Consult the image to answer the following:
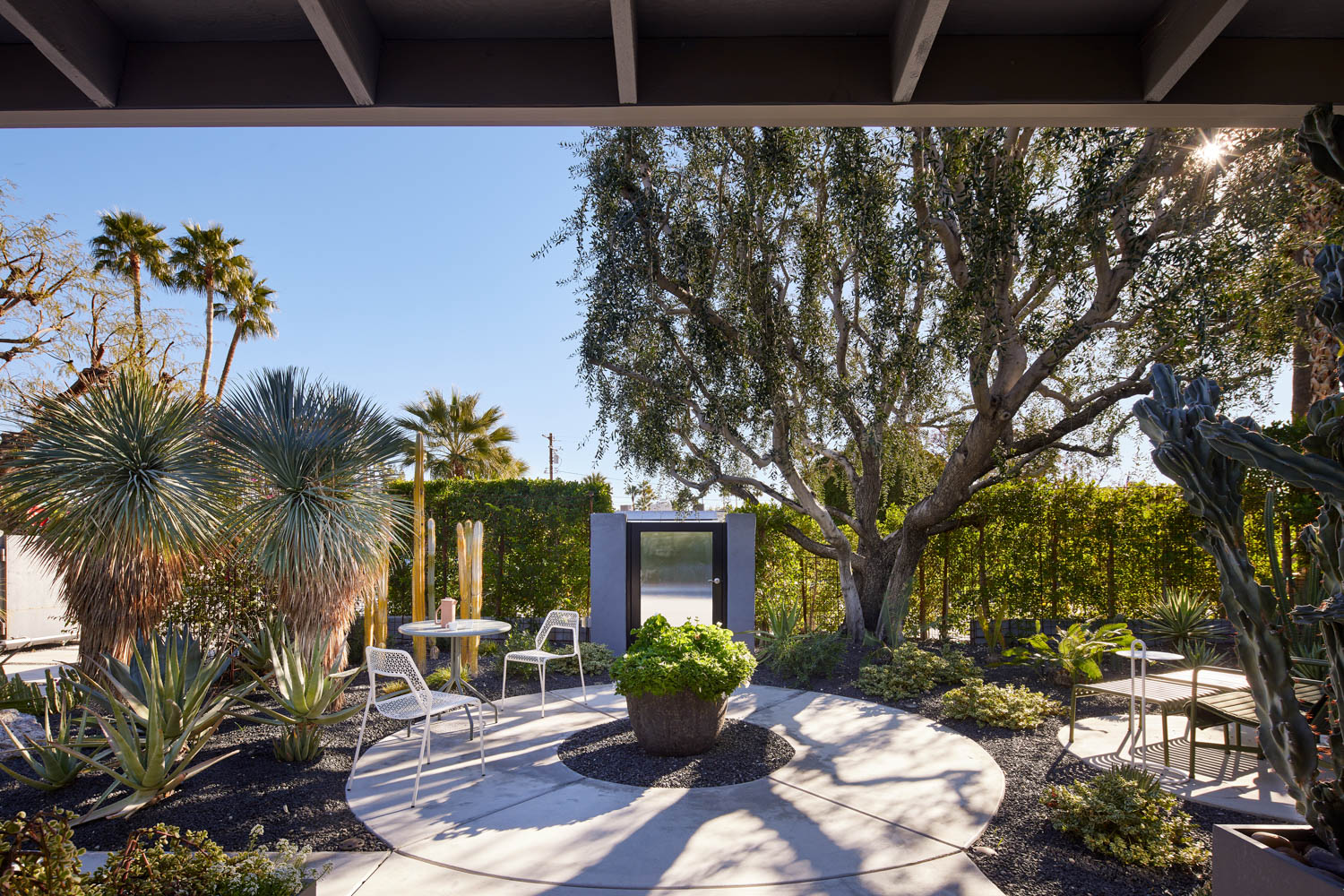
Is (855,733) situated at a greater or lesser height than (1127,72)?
lesser

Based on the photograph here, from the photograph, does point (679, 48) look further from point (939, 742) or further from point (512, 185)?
point (512, 185)

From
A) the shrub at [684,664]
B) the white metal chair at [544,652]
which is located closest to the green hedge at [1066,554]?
the white metal chair at [544,652]

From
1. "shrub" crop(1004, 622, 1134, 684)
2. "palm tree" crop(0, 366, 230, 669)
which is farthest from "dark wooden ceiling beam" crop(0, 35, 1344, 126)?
"shrub" crop(1004, 622, 1134, 684)

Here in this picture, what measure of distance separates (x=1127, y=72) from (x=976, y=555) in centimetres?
790

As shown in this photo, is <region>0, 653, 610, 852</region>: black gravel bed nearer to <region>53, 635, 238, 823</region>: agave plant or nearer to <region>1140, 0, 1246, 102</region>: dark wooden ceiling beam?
<region>53, 635, 238, 823</region>: agave plant

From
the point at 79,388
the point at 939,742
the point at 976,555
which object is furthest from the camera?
the point at 79,388

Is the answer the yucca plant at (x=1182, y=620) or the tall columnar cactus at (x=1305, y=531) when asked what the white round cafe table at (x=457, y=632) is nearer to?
the tall columnar cactus at (x=1305, y=531)

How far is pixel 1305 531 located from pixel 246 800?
552cm

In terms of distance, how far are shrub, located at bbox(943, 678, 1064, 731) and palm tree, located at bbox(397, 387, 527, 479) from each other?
14.9 m

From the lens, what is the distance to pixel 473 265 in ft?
50.9

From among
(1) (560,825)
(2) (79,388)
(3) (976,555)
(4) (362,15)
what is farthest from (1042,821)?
(2) (79,388)

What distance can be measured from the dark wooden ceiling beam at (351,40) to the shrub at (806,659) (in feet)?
22.5

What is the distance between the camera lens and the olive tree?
20.9ft

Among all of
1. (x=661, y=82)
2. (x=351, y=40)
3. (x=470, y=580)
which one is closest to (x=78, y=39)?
(x=351, y=40)
